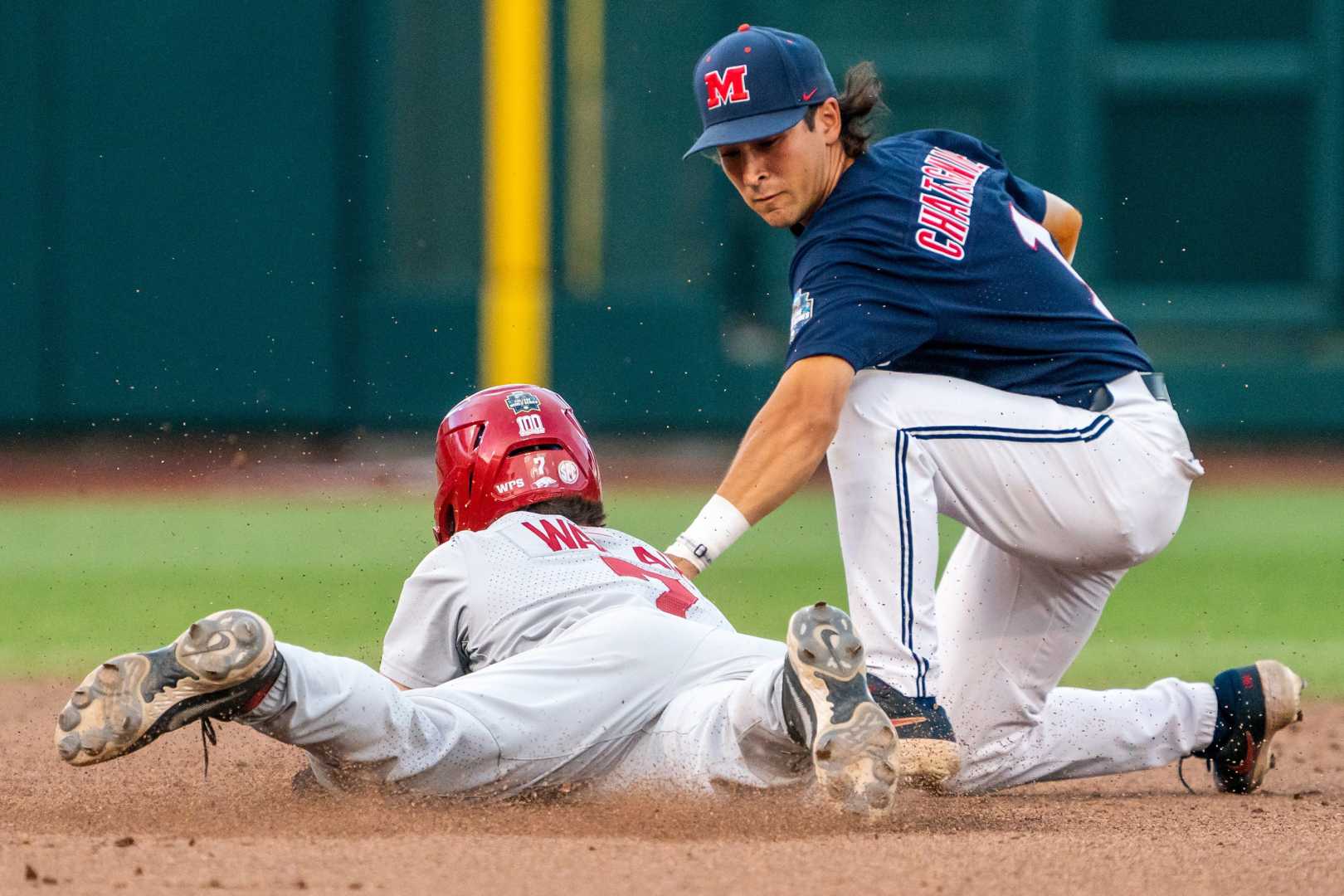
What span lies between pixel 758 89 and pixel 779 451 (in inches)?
28.1

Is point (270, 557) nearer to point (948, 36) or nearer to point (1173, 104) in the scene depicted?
point (948, 36)

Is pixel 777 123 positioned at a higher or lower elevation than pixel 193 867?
higher

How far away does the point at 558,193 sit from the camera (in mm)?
10156

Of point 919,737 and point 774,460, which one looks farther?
point 774,460

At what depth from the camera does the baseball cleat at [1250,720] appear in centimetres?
385

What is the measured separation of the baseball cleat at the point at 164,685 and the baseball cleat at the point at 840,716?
0.80 metres

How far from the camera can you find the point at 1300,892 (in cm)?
268

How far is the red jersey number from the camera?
3439 millimetres

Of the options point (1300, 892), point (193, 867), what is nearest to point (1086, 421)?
point (1300, 892)

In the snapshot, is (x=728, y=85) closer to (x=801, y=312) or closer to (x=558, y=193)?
(x=801, y=312)

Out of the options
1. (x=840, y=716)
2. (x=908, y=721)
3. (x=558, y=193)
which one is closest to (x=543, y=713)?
(x=840, y=716)

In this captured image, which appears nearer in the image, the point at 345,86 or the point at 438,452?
the point at 438,452

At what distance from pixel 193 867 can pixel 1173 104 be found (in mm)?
8524

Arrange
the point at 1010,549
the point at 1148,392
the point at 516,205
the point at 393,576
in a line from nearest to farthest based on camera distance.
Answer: the point at 1010,549, the point at 1148,392, the point at 393,576, the point at 516,205
